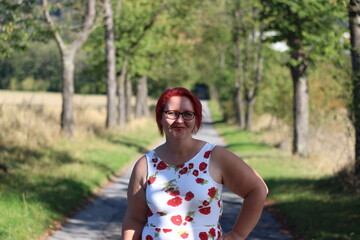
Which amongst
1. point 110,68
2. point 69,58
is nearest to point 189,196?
point 69,58

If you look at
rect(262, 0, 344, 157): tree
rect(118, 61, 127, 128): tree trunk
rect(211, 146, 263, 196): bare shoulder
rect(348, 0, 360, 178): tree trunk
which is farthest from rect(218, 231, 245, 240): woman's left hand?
rect(118, 61, 127, 128): tree trunk

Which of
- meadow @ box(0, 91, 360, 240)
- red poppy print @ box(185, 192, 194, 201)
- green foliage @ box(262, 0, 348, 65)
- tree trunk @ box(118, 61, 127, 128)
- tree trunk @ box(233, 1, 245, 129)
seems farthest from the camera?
tree trunk @ box(233, 1, 245, 129)

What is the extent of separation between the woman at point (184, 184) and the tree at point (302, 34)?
10666mm

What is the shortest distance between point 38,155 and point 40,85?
2032 inches

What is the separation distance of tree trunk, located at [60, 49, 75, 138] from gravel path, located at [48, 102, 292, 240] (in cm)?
959

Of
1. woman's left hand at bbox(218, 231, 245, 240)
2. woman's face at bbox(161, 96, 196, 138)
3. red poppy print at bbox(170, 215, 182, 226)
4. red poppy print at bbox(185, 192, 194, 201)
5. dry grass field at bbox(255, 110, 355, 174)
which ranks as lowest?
dry grass field at bbox(255, 110, 355, 174)

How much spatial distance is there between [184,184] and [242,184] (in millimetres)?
334

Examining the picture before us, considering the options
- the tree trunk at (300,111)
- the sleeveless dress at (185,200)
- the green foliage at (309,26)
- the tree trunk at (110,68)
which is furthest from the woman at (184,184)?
the tree trunk at (110,68)

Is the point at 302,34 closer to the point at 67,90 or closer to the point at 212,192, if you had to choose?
the point at 67,90

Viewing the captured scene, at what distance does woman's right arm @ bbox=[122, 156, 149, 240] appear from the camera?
3.71 meters

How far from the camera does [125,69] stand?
35281 millimetres

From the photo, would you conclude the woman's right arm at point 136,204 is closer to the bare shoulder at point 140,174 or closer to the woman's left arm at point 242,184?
the bare shoulder at point 140,174

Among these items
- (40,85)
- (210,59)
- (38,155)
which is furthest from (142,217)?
(210,59)

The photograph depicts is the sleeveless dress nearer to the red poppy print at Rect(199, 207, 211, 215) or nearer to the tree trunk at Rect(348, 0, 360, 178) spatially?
the red poppy print at Rect(199, 207, 211, 215)
